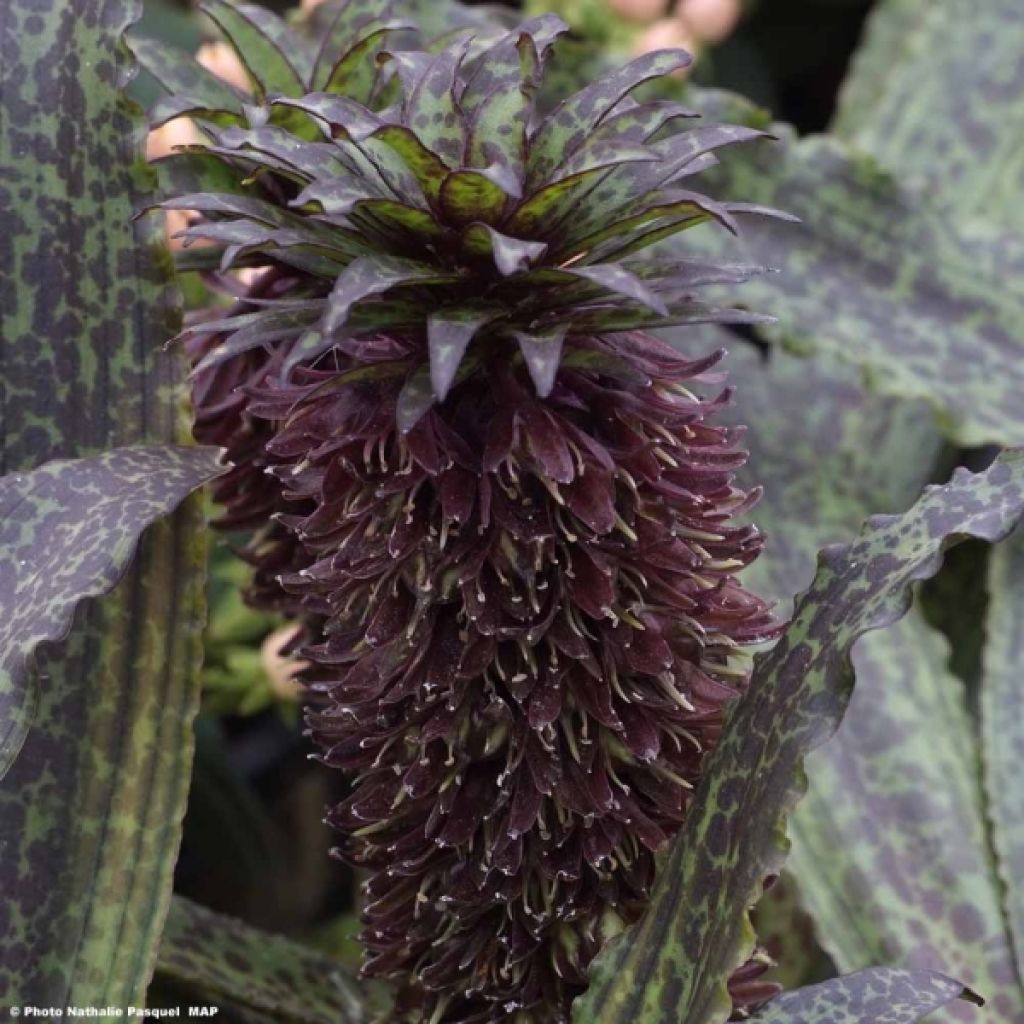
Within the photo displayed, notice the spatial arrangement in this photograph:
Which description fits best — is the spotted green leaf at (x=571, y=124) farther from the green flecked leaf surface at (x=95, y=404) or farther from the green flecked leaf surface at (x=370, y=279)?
the green flecked leaf surface at (x=95, y=404)

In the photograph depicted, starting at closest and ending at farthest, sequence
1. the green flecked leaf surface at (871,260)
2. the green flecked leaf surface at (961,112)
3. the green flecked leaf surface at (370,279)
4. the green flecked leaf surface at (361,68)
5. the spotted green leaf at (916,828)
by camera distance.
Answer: the green flecked leaf surface at (370,279) → the green flecked leaf surface at (361,68) → the spotted green leaf at (916,828) → the green flecked leaf surface at (871,260) → the green flecked leaf surface at (961,112)

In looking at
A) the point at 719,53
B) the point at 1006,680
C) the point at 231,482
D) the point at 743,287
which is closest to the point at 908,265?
the point at 743,287

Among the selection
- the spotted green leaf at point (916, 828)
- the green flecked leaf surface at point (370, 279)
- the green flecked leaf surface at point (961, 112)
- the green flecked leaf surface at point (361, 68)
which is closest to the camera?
the green flecked leaf surface at point (370, 279)

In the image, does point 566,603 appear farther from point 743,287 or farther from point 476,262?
point 743,287

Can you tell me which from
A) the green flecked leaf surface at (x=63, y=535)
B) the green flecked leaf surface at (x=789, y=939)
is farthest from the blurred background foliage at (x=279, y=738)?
the green flecked leaf surface at (x=63, y=535)

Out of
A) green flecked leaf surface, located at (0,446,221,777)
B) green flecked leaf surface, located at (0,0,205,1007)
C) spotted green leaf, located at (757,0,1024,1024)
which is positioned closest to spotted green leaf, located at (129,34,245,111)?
green flecked leaf surface, located at (0,0,205,1007)

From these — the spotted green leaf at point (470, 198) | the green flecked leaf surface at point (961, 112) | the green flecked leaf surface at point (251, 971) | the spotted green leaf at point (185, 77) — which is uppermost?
the green flecked leaf surface at point (961, 112)

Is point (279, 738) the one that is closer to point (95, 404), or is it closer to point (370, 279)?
point (95, 404)
